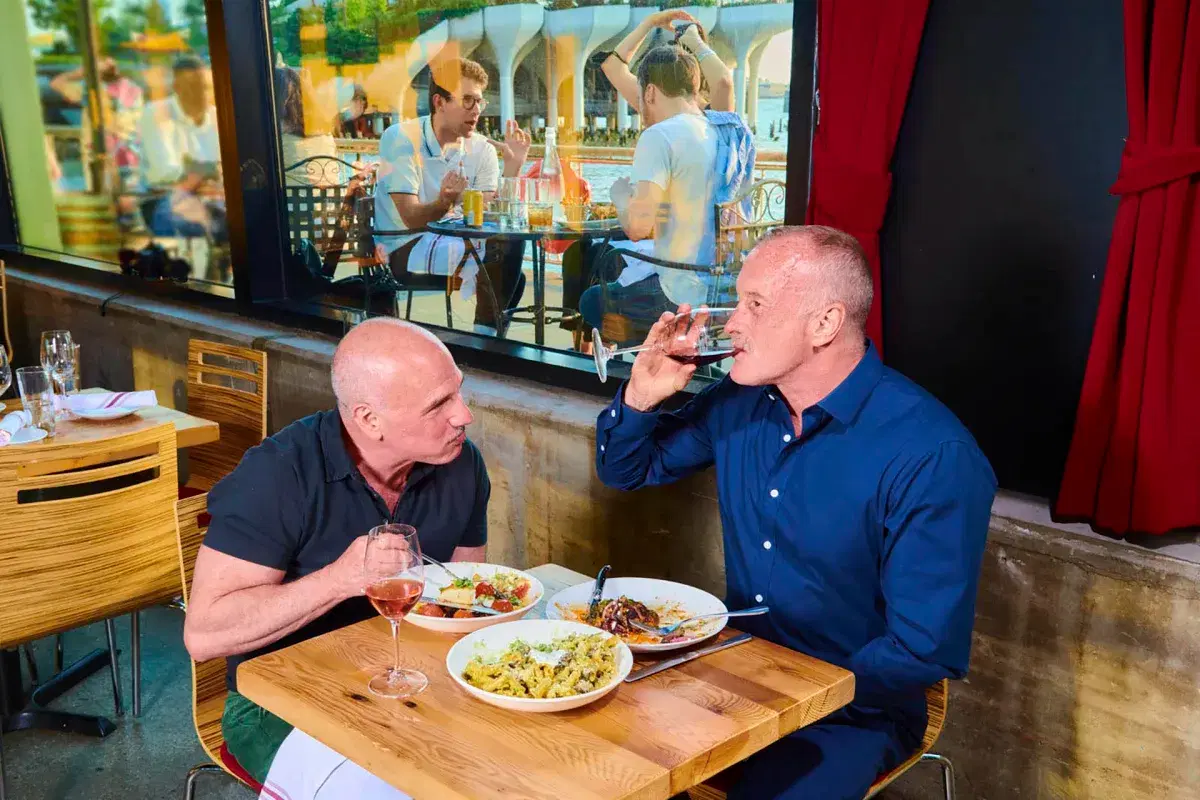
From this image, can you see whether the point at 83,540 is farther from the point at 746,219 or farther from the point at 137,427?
the point at 746,219

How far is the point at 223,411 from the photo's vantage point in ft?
13.3

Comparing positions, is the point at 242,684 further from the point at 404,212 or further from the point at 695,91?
the point at 404,212

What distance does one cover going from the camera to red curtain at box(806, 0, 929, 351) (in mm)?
2607

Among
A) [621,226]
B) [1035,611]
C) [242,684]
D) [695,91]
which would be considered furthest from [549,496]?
[242,684]

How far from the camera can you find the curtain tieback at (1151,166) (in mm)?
2168

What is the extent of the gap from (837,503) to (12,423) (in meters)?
2.62

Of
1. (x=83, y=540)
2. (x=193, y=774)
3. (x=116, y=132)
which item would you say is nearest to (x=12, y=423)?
(x=83, y=540)

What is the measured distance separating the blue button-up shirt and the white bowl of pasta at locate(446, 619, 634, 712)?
20.6 inches

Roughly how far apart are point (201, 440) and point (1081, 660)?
8.84 ft

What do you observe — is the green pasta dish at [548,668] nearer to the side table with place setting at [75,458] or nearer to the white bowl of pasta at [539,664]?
the white bowl of pasta at [539,664]

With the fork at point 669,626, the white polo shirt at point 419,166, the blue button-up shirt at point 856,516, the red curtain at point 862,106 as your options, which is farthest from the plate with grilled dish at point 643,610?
the white polo shirt at point 419,166

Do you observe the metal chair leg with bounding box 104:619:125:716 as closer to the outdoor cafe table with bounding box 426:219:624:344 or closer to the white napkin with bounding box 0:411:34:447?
the white napkin with bounding box 0:411:34:447

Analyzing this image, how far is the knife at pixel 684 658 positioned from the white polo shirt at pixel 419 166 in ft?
8.90

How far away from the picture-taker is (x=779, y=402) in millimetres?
2236
